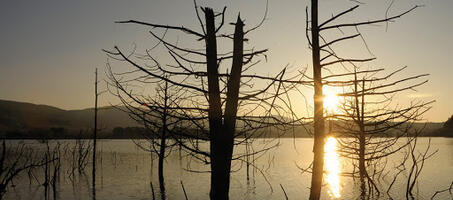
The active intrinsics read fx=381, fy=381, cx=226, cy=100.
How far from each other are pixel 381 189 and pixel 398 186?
334 centimetres

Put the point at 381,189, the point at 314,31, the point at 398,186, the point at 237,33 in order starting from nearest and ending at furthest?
the point at 237,33 < the point at 314,31 < the point at 381,189 < the point at 398,186

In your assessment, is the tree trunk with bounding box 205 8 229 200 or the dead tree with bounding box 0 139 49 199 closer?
the tree trunk with bounding box 205 8 229 200

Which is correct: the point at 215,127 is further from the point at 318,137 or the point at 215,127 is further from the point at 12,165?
the point at 12,165

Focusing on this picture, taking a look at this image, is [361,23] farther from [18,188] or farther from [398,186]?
[18,188]

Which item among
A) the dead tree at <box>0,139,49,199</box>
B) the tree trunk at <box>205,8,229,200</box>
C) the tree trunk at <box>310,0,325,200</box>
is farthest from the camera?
the tree trunk at <box>310,0,325,200</box>

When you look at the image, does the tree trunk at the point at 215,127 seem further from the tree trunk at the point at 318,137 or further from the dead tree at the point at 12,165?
the dead tree at the point at 12,165

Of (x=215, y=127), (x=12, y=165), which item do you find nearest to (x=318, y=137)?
(x=215, y=127)

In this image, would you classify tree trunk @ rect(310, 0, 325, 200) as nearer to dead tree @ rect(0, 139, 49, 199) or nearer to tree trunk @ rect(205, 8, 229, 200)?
tree trunk @ rect(205, 8, 229, 200)

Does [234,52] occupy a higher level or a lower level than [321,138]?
higher

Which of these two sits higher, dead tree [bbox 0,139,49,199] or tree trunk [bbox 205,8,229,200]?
tree trunk [bbox 205,8,229,200]

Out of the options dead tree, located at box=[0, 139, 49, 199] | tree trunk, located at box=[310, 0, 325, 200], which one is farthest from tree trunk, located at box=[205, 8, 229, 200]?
dead tree, located at box=[0, 139, 49, 199]

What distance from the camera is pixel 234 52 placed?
15.0 feet

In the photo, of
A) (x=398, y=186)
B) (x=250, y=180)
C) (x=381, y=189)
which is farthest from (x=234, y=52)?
(x=250, y=180)

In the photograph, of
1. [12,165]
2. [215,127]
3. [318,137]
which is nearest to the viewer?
[215,127]
